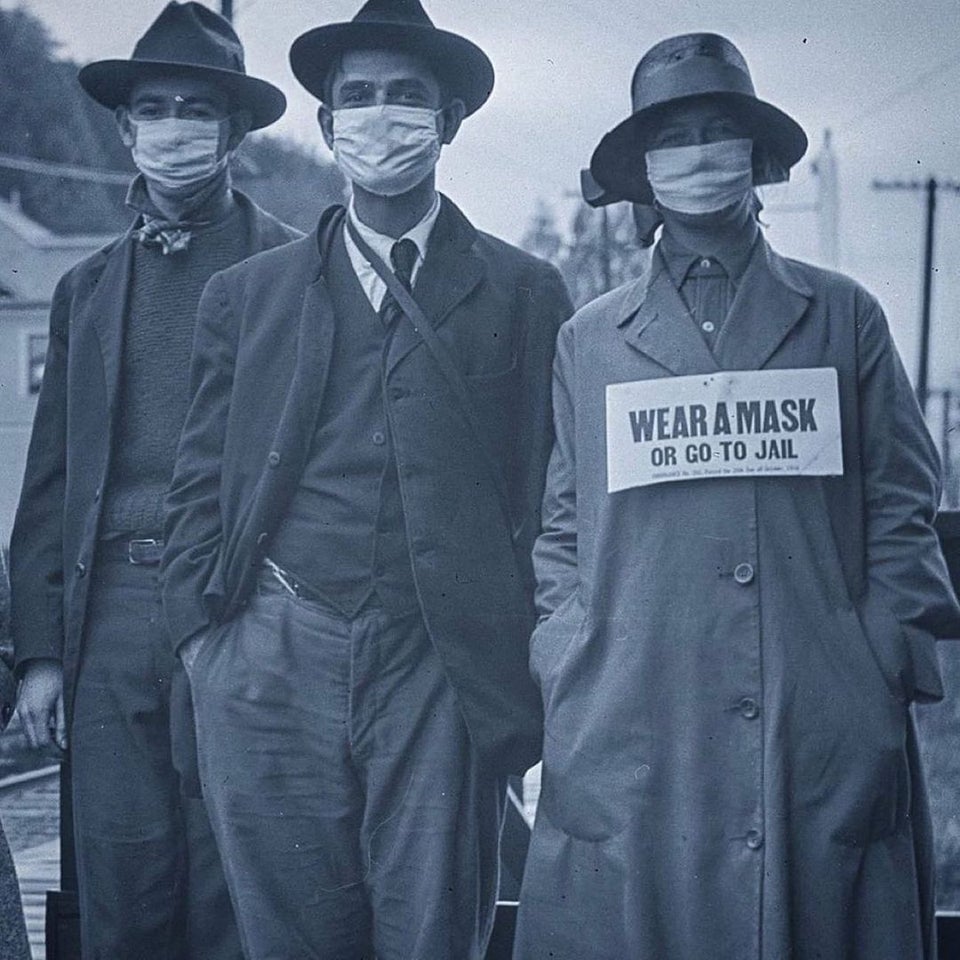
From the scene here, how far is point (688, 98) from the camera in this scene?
3254 millimetres

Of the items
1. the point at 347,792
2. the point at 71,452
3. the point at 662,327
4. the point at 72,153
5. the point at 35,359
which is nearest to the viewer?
the point at 662,327

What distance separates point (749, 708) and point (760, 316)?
0.75 meters

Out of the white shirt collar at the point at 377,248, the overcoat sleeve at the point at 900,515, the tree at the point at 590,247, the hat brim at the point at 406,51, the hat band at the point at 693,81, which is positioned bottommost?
the overcoat sleeve at the point at 900,515

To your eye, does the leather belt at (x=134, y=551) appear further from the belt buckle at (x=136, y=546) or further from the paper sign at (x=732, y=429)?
the paper sign at (x=732, y=429)

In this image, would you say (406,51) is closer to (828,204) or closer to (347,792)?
(828,204)

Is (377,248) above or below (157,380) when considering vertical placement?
above

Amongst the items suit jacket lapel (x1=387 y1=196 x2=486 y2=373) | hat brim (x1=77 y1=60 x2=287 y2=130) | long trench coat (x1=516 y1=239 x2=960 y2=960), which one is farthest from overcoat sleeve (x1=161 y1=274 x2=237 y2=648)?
long trench coat (x1=516 y1=239 x2=960 y2=960)

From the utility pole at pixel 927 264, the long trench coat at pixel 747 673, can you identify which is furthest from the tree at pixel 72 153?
the utility pole at pixel 927 264

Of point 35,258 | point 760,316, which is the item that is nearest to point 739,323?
point 760,316

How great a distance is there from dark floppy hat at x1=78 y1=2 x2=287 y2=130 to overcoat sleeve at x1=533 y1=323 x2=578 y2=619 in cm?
102

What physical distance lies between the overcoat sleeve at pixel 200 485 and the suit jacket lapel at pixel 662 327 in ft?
2.88

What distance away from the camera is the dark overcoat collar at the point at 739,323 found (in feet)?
10.4

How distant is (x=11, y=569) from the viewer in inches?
155

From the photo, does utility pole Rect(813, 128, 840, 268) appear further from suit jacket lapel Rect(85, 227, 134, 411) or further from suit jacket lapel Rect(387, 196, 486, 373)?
suit jacket lapel Rect(85, 227, 134, 411)
